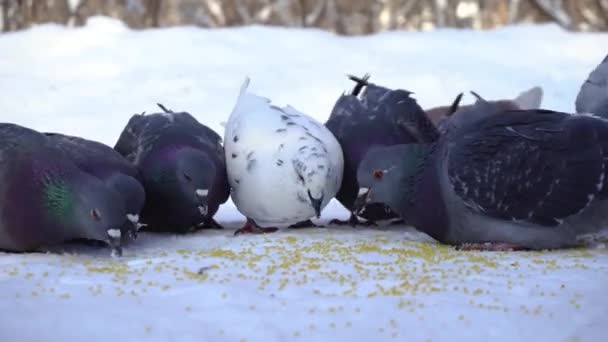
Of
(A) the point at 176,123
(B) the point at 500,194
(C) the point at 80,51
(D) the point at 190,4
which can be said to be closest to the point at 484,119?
(B) the point at 500,194

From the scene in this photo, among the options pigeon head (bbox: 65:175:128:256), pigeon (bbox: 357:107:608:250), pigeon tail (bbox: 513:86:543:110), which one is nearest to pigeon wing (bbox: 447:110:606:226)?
pigeon (bbox: 357:107:608:250)

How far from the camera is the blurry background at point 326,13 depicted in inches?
454

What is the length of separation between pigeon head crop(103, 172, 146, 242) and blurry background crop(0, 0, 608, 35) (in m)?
6.83

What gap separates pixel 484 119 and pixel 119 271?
6.33 feet

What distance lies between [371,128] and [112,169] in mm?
1487

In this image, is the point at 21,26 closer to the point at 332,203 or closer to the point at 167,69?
the point at 167,69

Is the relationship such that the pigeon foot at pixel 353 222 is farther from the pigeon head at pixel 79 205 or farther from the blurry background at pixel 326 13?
the blurry background at pixel 326 13

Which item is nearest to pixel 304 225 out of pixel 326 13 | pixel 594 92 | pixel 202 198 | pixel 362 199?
pixel 362 199

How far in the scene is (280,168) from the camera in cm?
533

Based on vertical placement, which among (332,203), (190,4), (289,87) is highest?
(190,4)

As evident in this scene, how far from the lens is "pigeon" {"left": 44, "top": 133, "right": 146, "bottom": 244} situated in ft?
15.7

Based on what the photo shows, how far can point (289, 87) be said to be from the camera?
898 cm

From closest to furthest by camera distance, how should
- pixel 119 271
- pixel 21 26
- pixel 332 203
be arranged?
1. pixel 119 271
2. pixel 332 203
3. pixel 21 26

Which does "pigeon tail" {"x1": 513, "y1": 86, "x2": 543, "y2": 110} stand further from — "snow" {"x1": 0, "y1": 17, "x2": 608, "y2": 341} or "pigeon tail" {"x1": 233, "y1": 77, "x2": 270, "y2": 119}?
"pigeon tail" {"x1": 233, "y1": 77, "x2": 270, "y2": 119}
